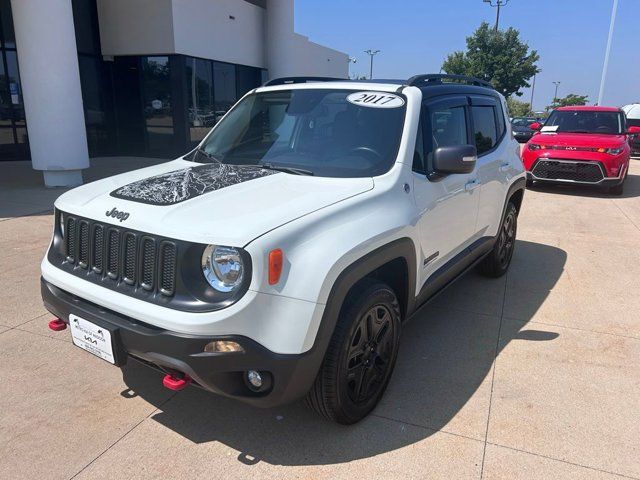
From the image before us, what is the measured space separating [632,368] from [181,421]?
2.99m

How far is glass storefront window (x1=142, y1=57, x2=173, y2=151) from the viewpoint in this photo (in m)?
13.6

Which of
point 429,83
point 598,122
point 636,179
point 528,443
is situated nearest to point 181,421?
point 528,443

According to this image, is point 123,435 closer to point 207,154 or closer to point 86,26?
point 207,154

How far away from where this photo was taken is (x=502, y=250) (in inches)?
206

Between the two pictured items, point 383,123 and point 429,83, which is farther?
point 429,83

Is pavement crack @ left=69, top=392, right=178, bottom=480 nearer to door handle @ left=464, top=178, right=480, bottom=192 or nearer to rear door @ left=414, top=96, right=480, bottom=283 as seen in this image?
rear door @ left=414, top=96, right=480, bottom=283

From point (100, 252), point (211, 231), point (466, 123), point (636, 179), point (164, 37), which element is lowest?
point (636, 179)

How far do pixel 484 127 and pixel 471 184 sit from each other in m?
0.88

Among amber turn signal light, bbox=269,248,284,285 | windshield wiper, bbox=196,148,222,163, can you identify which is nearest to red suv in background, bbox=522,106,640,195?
windshield wiper, bbox=196,148,222,163

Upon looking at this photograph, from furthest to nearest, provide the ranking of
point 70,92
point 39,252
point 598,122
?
point 598,122, point 70,92, point 39,252

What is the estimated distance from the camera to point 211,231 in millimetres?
2238

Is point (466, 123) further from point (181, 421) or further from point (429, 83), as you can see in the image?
point (181, 421)

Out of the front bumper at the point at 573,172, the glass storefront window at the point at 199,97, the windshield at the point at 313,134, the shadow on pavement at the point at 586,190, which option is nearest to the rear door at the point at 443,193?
the windshield at the point at 313,134

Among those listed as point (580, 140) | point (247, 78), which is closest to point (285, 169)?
point (580, 140)
